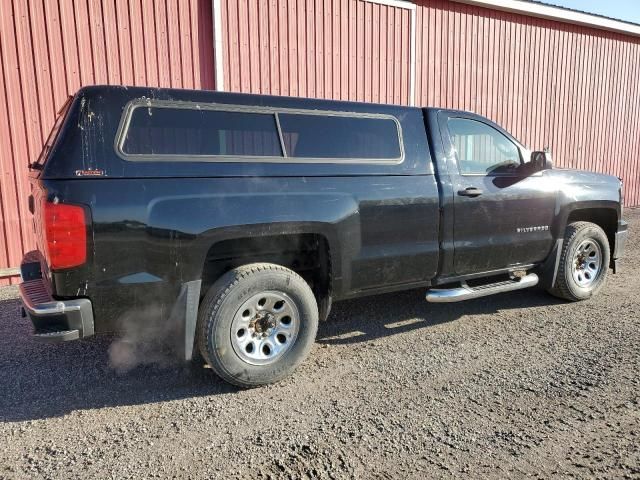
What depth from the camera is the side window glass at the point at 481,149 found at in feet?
13.4

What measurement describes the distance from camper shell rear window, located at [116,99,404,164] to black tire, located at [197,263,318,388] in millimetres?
803

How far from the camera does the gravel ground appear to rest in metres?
2.33

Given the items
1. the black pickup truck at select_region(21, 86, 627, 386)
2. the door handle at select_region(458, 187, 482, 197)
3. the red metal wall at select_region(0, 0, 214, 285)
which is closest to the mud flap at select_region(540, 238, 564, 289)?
the black pickup truck at select_region(21, 86, 627, 386)

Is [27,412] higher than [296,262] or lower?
lower

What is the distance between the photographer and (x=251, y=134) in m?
3.12

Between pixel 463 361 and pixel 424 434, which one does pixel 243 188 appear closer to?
pixel 424 434

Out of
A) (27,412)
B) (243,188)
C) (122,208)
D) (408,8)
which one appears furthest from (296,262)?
(408,8)

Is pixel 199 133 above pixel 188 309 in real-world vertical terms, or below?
above

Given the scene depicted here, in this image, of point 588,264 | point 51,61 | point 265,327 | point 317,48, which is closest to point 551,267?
point 588,264

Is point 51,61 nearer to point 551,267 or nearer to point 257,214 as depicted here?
point 257,214

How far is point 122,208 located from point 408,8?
25.7ft

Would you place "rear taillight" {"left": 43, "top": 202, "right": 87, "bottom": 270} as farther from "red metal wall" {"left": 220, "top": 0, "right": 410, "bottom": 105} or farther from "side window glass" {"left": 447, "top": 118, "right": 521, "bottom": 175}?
"red metal wall" {"left": 220, "top": 0, "right": 410, "bottom": 105}

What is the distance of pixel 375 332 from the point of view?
4.17 metres

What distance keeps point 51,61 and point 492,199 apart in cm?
556
